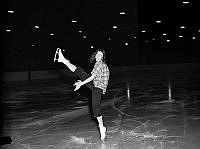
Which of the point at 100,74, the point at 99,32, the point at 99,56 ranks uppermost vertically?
the point at 99,32

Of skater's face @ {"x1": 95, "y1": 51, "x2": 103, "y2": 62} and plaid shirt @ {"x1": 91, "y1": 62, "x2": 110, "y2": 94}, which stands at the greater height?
skater's face @ {"x1": 95, "y1": 51, "x2": 103, "y2": 62}

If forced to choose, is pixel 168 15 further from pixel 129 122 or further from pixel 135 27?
pixel 129 122

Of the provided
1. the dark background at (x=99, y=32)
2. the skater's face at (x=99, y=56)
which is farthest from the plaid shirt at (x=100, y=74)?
the dark background at (x=99, y=32)

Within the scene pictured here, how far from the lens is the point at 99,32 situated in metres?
24.5

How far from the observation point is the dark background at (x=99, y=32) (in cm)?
1938

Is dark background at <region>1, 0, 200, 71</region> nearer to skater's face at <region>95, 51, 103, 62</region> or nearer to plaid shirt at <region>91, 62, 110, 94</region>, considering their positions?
skater's face at <region>95, 51, 103, 62</region>

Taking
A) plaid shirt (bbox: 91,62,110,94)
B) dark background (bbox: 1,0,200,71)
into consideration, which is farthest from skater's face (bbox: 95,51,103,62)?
dark background (bbox: 1,0,200,71)

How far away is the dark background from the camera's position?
763 inches

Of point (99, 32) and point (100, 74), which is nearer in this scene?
point (100, 74)

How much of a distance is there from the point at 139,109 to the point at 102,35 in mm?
17584

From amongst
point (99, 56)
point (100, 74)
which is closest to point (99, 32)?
point (99, 56)

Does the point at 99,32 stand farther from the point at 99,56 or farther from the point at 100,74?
the point at 100,74

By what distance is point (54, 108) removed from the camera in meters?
8.39

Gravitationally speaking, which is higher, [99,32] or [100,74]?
[99,32]
